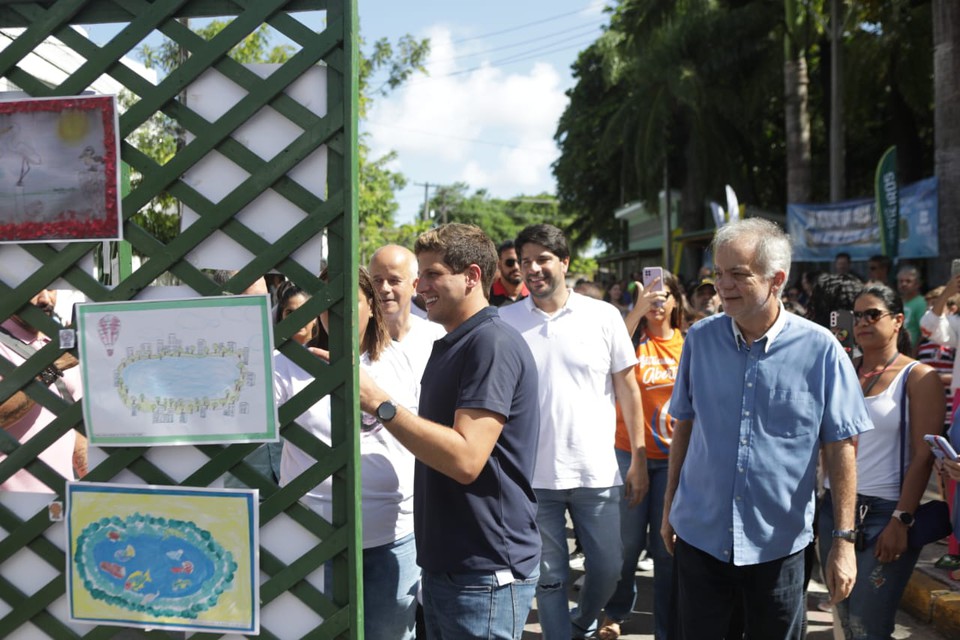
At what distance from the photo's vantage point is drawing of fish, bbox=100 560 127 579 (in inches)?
91.9

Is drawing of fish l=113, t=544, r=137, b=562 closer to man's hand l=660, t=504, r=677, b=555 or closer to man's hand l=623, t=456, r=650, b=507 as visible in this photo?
man's hand l=660, t=504, r=677, b=555

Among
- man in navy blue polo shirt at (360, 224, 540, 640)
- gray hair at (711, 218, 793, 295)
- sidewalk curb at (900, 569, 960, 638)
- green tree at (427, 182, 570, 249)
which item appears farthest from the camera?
green tree at (427, 182, 570, 249)

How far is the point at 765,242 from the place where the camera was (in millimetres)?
3277

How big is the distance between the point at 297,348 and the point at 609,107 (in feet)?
117

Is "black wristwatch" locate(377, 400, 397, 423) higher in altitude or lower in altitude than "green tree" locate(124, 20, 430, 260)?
lower

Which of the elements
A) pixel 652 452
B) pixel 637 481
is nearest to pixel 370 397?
pixel 637 481

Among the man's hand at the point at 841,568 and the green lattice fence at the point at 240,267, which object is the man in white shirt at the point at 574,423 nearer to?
the man's hand at the point at 841,568

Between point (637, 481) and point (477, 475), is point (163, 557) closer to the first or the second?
point (477, 475)

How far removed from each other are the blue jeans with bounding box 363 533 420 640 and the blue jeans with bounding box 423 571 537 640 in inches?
17.4

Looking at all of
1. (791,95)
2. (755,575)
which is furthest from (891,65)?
(755,575)

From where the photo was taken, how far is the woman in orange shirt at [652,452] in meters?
4.94

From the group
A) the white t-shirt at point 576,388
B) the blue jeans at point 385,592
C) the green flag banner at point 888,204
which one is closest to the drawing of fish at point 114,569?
the blue jeans at point 385,592

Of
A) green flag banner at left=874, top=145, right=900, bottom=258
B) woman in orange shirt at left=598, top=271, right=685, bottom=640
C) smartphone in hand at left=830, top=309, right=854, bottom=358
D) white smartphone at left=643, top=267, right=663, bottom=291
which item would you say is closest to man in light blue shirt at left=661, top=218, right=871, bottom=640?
smartphone in hand at left=830, top=309, right=854, bottom=358

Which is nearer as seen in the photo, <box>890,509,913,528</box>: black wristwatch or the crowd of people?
the crowd of people
